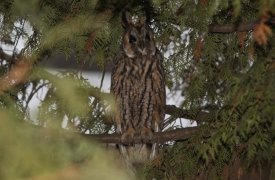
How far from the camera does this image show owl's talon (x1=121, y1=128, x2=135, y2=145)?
353cm

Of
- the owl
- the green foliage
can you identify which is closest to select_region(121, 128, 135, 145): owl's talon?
the owl

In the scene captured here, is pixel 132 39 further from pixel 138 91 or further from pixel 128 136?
pixel 128 136

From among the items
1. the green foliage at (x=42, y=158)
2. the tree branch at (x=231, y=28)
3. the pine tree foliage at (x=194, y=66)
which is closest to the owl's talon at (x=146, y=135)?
the pine tree foliage at (x=194, y=66)

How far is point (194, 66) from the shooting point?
10.5 ft

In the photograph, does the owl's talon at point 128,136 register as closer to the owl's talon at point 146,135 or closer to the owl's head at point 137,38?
the owl's talon at point 146,135

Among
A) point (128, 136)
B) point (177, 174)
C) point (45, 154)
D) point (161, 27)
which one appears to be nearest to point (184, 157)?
point (177, 174)

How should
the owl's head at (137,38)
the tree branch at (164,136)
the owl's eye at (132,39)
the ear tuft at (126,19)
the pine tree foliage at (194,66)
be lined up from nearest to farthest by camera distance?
1. the pine tree foliage at (194,66)
2. the tree branch at (164,136)
3. the ear tuft at (126,19)
4. the owl's head at (137,38)
5. the owl's eye at (132,39)

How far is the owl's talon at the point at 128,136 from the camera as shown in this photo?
353 cm

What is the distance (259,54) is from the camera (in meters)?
2.12

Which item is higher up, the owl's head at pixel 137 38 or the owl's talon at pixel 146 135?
the owl's head at pixel 137 38

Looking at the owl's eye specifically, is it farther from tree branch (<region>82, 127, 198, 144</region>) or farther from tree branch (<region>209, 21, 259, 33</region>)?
tree branch (<region>209, 21, 259, 33</region>)

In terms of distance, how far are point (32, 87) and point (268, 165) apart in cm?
159

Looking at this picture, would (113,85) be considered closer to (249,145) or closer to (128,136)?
(128,136)

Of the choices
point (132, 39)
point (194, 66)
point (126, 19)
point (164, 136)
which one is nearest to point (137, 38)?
point (132, 39)
